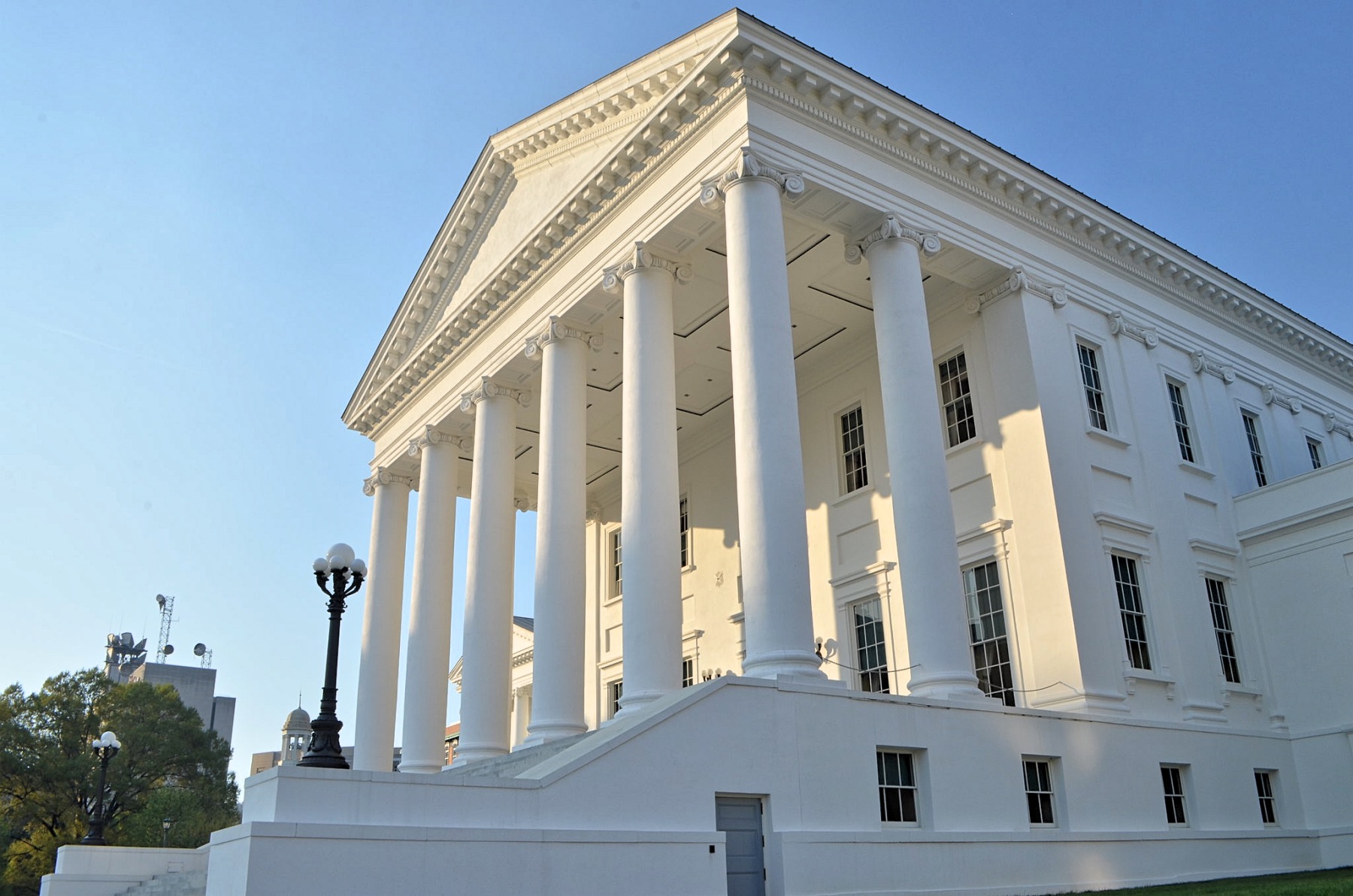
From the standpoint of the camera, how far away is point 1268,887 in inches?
593

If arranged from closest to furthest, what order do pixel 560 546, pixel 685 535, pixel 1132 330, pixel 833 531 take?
1. pixel 560 546
2. pixel 1132 330
3. pixel 833 531
4. pixel 685 535

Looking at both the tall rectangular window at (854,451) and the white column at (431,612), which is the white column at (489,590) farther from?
the tall rectangular window at (854,451)

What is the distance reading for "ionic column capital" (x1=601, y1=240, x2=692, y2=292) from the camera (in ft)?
65.8

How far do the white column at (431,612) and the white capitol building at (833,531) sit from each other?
110mm

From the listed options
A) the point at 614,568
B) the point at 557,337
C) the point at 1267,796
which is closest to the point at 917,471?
the point at 557,337

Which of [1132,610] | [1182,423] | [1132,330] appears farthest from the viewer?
[1182,423]

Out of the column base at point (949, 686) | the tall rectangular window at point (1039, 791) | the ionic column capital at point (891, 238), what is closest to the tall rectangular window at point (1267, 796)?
the tall rectangular window at point (1039, 791)

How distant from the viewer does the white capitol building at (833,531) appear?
13945mm

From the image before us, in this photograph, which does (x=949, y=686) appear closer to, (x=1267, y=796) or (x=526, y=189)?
(x=1267, y=796)

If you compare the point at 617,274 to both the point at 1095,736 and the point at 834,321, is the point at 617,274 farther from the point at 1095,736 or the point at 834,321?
the point at 1095,736

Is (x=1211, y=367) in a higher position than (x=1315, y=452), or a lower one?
higher

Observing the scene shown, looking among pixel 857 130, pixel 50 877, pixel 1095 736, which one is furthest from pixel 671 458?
pixel 50 877

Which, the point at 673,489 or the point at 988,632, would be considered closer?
the point at 673,489

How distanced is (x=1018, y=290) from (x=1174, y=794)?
996cm
